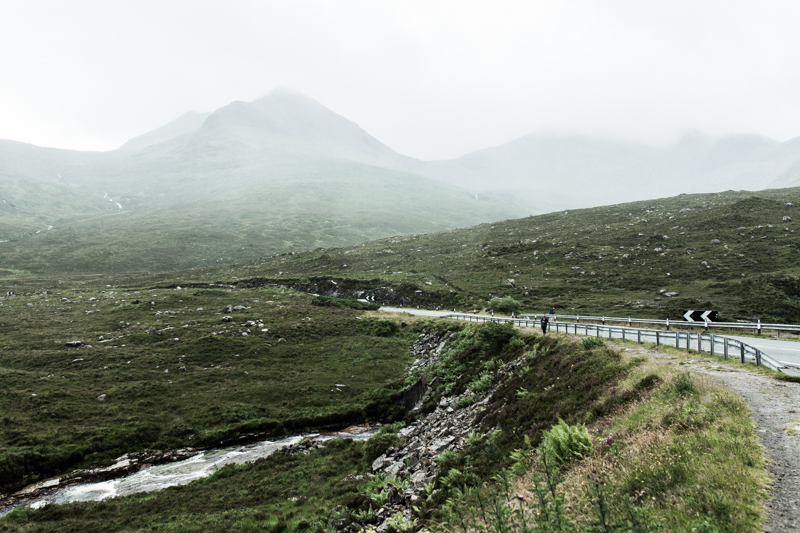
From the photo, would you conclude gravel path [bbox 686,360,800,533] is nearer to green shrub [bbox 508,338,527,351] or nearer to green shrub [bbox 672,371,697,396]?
green shrub [bbox 672,371,697,396]

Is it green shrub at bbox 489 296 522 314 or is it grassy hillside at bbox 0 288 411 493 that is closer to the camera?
grassy hillside at bbox 0 288 411 493

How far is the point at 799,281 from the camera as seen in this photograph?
49.6 metres

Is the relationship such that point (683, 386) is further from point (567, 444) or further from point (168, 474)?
point (168, 474)

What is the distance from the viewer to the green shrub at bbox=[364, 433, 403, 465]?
64.1ft

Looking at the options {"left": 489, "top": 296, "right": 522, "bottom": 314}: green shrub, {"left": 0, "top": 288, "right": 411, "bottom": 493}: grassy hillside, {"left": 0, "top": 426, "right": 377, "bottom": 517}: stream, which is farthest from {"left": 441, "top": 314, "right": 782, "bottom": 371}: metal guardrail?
{"left": 489, "top": 296, "right": 522, "bottom": 314}: green shrub

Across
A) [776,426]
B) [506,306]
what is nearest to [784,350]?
[776,426]

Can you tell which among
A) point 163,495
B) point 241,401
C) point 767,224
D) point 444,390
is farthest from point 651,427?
point 767,224

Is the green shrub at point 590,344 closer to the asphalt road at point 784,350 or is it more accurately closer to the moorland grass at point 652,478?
the asphalt road at point 784,350

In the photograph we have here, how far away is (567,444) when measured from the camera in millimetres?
9227

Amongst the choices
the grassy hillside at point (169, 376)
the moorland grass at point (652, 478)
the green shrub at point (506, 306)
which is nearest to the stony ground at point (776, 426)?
the moorland grass at point (652, 478)

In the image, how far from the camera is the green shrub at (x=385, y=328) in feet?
155

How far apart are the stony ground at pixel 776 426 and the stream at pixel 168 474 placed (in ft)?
64.9

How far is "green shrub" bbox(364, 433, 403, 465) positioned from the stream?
4.23 meters

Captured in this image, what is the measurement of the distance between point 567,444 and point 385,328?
129 ft
